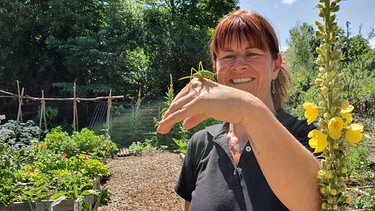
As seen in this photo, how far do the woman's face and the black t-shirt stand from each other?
18 centimetres

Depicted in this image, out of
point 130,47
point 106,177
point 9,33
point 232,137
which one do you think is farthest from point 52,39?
point 232,137

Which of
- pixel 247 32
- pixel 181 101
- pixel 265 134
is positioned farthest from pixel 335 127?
pixel 247 32

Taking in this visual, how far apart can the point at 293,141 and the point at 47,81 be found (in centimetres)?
1909

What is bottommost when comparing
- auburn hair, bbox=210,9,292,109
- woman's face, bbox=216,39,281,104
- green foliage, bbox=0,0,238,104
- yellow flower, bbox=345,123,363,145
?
yellow flower, bbox=345,123,363,145

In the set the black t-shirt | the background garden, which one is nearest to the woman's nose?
the black t-shirt

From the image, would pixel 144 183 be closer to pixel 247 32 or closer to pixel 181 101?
pixel 247 32

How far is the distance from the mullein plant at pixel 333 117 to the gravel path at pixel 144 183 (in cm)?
537

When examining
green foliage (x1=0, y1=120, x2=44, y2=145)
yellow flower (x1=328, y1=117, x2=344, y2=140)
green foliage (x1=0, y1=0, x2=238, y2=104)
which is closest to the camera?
yellow flower (x1=328, y1=117, x2=344, y2=140)

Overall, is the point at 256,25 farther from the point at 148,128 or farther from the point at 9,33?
the point at 9,33

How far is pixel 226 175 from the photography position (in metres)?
1.38

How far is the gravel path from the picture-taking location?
Answer: 19.9 ft

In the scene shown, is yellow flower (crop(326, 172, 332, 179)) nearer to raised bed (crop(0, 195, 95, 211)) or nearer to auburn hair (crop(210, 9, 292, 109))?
auburn hair (crop(210, 9, 292, 109))

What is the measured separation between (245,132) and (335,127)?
2.93 feet

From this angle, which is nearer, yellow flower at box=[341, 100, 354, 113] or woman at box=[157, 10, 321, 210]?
yellow flower at box=[341, 100, 354, 113]
